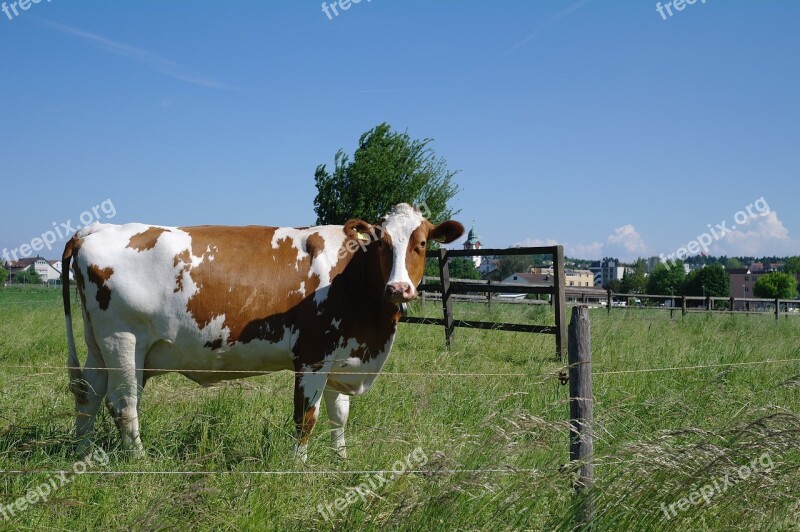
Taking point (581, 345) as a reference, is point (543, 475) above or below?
below

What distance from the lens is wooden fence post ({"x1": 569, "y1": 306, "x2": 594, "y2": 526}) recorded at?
10.9 feet

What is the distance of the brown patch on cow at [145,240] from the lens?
16.1ft

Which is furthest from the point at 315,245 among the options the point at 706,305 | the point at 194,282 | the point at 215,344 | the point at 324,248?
the point at 706,305

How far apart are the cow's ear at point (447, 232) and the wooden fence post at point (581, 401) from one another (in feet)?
6.81

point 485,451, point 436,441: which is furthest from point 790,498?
point 436,441

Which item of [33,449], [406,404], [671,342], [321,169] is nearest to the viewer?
[33,449]

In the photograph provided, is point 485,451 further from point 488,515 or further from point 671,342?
point 671,342

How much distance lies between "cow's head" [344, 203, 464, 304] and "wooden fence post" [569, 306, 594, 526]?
54.6 inches

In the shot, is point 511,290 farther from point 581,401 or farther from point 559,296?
point 581,401

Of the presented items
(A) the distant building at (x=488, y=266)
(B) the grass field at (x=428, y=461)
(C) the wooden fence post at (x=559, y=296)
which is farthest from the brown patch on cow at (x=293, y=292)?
(A) the distant building at (x=488, y=266)

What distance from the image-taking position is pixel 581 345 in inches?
137

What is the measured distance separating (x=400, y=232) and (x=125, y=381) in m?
2.20

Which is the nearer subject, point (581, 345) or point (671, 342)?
point (581, 345)

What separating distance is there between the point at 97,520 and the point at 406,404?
266 cm
